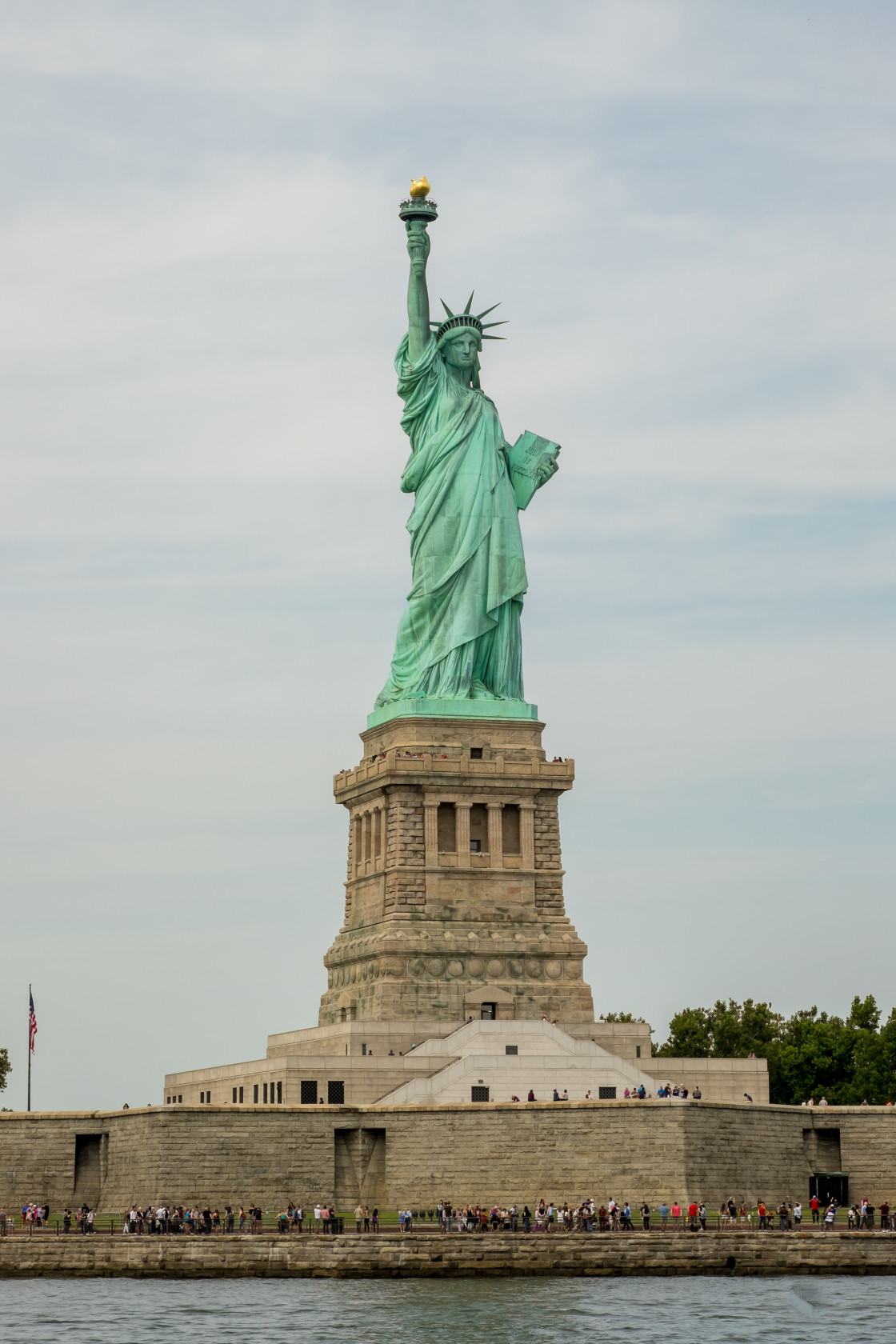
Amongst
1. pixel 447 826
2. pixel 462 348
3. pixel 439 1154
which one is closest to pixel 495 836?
pixel 447 826

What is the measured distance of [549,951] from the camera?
70188 millimetres

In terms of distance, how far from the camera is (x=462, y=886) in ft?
232

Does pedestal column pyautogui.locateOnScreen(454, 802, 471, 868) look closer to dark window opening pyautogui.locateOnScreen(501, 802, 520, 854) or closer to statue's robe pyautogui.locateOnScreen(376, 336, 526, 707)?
dark window opening pyautogui.locateOnScreen(501, 802, 520, 854)

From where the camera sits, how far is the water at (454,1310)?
1892 inches

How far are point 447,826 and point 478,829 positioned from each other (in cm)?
85

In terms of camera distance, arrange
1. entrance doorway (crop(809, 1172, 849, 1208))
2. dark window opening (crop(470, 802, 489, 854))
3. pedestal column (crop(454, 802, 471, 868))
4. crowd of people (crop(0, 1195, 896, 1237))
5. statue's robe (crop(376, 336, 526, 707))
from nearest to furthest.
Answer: crowd of people (crop(0, 1195, 896, 1237)), entrance doorway (crop(809, 1172, 849, 1208)), pedestal column (crop(454, 802, 471, 868)), dark window opening (crop(470, 802, 489, 854)), statue's robe (crop(376, 336, 526, 707))

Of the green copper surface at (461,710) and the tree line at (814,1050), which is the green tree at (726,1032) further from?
the green copper surface at (461,710)

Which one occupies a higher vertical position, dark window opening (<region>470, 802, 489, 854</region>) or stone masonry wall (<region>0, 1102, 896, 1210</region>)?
dark window opening (<region>470, 802, 489, 854</region>)

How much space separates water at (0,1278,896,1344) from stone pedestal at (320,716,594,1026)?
14.4 metres

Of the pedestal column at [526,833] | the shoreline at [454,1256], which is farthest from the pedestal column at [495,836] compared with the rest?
the shoreline at [454,1256]

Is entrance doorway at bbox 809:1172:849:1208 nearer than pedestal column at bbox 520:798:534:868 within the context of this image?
Yes

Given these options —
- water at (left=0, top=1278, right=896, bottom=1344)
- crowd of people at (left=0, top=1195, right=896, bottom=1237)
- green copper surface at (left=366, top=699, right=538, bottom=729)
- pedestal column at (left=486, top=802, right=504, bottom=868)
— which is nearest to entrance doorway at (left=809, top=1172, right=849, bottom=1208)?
crowd of people at (left=0, top=1195, right=896, bottom=1237)

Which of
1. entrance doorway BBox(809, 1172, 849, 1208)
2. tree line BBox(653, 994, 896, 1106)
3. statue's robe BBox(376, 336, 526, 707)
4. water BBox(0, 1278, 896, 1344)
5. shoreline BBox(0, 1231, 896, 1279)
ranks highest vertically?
statue's robe BBox(376, 336, 526, 707)

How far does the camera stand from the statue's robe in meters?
73.3
